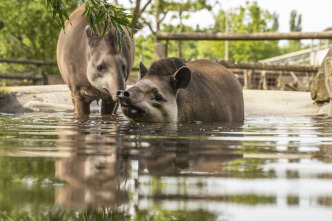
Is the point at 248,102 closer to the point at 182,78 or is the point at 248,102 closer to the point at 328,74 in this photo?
the point at 328,74

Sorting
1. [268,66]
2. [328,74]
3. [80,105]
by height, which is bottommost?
[80,105]

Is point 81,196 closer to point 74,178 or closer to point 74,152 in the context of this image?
point 74,178

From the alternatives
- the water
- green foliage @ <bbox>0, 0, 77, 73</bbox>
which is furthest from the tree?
the water

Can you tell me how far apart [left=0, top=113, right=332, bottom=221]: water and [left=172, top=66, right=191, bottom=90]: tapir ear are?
1933 millimetres

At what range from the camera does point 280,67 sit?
963 centimetres

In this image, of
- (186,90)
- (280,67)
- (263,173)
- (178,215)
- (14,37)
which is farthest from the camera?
(14,37)

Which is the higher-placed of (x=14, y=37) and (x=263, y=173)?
(x=14, y=37)

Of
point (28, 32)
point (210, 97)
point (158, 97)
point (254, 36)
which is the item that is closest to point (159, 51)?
point (254, 36)

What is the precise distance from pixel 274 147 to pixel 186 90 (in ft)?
6.91

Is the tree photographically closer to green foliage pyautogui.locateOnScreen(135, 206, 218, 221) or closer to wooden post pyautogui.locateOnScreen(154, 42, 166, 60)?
wooden post pyautogui.locateOnScreen(154, 42, 166, 60)

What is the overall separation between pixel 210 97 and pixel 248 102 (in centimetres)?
438

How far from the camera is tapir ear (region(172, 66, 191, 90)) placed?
4246 millimetres

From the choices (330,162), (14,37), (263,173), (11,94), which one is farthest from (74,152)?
(14,37)

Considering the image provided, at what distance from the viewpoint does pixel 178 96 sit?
4379 mm
